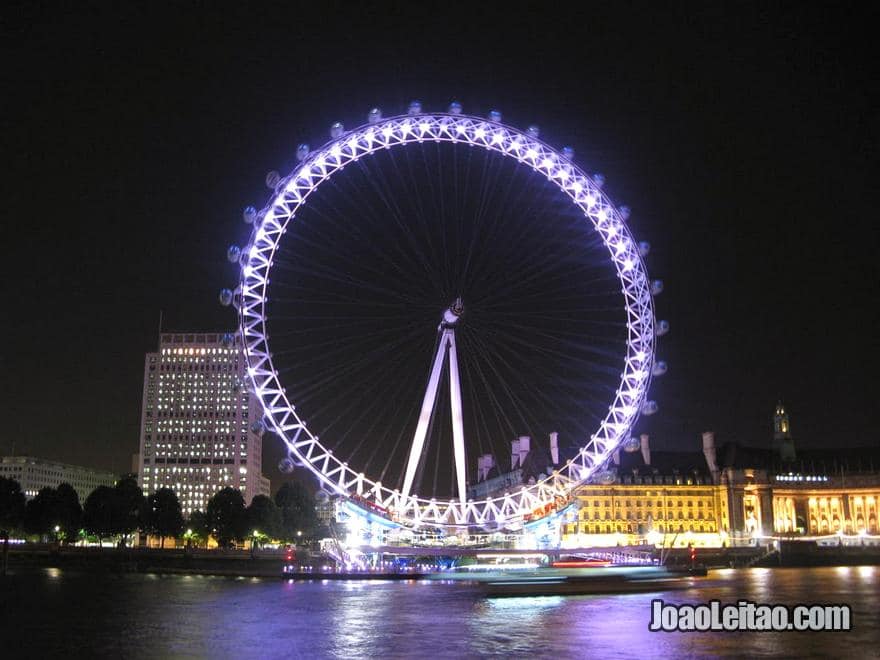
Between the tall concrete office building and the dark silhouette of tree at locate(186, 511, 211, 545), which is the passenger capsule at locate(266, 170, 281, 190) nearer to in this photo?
the dark silhouette of tree at locate(186, 511, 211, 545)

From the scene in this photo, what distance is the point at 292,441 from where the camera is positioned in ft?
Result: 157

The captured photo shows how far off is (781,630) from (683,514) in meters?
112

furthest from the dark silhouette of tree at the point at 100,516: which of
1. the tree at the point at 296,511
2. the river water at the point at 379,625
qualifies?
the river water at the point at 379,625

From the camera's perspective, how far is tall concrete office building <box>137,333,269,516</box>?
18150cm

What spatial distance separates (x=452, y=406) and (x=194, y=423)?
145 meters

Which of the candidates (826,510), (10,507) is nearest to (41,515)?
(10,507)

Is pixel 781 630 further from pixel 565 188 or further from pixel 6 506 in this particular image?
pixel 6 506

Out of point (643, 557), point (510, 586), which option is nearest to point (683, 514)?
point (643, 557)

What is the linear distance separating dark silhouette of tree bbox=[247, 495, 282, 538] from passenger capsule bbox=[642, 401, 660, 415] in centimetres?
5882

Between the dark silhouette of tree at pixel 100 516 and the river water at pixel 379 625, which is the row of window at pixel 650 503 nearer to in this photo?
the dark silhouette of tree at pixel 100 516

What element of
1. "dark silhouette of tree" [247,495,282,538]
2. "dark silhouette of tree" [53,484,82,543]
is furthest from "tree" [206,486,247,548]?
"dark silhouette of tree" [53,484,82,543]

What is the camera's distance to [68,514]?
96.6m

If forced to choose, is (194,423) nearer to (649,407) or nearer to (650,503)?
(650,503)

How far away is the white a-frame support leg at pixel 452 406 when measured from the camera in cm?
4875
